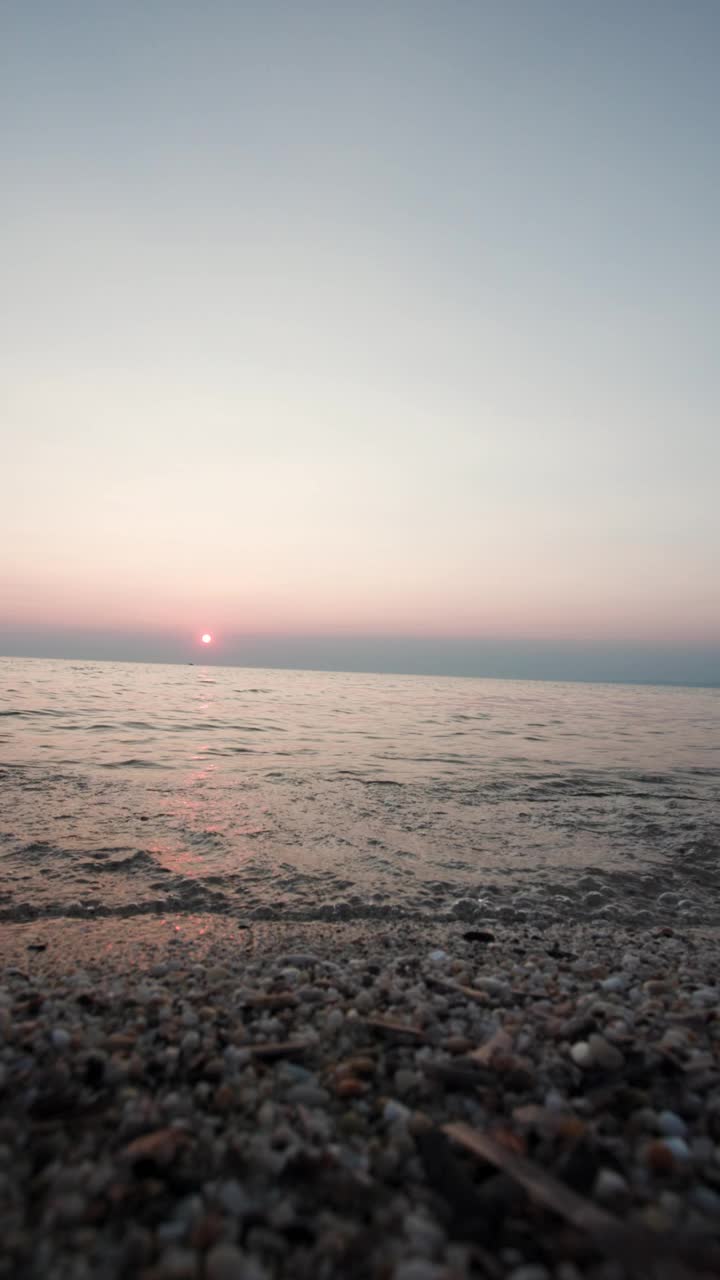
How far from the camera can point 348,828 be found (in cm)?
1051

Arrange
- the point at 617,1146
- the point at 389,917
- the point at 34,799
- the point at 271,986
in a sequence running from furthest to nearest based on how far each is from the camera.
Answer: the point at 34,799
the point at 389,917
the point at 271,986
the point at 617,1146

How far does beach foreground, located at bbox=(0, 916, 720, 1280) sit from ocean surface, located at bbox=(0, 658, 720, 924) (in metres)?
2.51

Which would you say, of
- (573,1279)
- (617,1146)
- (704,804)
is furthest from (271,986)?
(704,804)

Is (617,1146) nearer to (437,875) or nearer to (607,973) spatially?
(607,973)

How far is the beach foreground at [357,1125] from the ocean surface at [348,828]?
98.6 inches

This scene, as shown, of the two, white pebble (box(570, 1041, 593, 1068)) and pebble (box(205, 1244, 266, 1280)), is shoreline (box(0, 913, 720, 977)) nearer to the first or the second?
white pebble (box(570, 1041, 593, 1068))

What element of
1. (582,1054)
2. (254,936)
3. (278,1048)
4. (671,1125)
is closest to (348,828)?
(254,936)

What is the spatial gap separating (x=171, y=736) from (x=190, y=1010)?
18742 millimetres

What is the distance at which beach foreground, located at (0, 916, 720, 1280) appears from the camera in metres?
2.17

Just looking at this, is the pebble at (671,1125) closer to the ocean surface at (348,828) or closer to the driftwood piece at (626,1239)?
the driftwood piece at (626,1239)

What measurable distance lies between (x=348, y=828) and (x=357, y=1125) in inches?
303

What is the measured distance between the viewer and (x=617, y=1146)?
8.95 feet

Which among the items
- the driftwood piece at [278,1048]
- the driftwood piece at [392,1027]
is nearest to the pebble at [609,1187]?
the driftwood piece at [392,1027]

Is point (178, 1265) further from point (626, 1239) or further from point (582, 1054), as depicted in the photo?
point (582, 1054)
